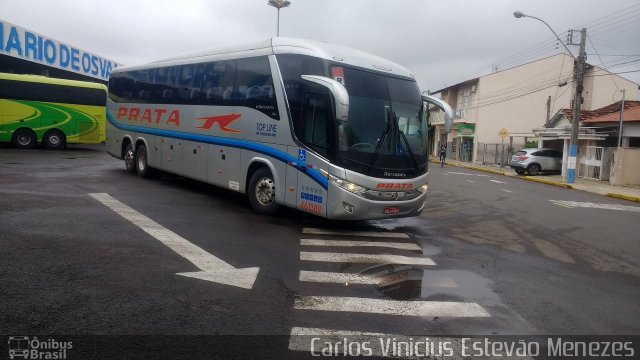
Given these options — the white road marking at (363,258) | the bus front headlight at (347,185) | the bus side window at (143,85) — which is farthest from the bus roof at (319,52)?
the bus side window at (143,85)

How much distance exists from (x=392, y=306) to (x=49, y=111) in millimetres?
24657

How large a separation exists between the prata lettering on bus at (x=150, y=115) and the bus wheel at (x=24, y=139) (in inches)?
463

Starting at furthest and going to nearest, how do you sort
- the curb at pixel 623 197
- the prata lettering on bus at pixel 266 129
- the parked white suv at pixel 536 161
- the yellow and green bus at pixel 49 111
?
the parked white suv at pixel 536 161 < the yellow and green bus at pixel 49 111 < the curb at pixel 623 197 < the prata lettering on bus at pixel 266 129

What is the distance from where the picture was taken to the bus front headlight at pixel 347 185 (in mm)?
8078

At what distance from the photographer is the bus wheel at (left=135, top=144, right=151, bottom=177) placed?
564 inches

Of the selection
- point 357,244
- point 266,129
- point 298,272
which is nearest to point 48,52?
point 266,129

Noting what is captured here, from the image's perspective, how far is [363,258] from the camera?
712 centimetres

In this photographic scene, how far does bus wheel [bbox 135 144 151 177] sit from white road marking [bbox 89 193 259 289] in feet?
17.8

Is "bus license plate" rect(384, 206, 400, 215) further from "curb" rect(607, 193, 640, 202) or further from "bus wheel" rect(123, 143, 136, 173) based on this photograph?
"curb" rect(607, 193, 640, 202)

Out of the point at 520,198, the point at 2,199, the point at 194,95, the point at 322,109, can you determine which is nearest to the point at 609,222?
the point at 520,198

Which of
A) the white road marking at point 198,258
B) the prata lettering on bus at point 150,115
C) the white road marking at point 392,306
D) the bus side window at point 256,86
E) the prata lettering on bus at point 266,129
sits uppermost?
the bus side window at point 256,86

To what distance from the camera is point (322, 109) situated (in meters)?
8.27

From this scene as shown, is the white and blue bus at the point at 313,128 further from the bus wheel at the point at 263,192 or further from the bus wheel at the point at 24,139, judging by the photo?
the bus wheel at the point at 24,139

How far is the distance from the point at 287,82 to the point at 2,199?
19.3ft
